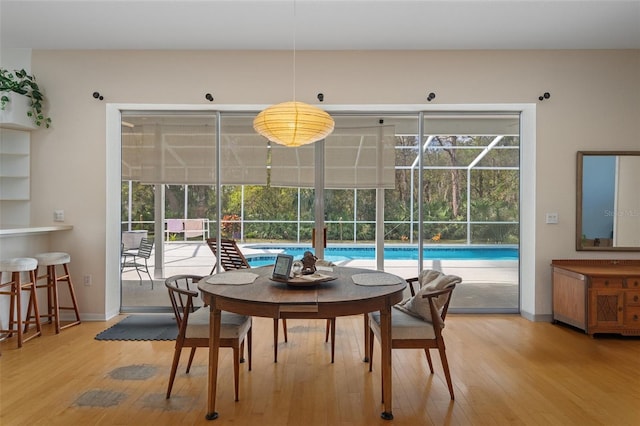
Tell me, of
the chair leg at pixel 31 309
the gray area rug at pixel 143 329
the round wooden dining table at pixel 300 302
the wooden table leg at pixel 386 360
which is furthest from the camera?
the gray area rug at pixel 143 329

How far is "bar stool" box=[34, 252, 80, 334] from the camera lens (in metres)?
3.87

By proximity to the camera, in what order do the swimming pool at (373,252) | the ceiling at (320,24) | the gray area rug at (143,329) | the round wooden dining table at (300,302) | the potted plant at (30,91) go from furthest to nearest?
1. the swimming pool at (373,252)
2. the potted plant at (30,91)
3. the gray area rug at (143,329)
4. the ceiling at (320,24)
5. the round wooden dining table at (300,302)

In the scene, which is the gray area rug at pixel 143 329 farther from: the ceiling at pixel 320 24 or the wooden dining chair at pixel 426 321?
the ceiling at pixel 320 24

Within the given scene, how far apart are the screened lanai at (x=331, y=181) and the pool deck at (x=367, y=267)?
44 mm

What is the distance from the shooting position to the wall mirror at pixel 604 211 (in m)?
4.33

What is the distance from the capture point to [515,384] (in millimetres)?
2811

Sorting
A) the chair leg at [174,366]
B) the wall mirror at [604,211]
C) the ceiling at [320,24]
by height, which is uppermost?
the ceiling at [320,24]

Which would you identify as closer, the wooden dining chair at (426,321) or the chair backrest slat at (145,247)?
the wooden dining chair at (426,321)

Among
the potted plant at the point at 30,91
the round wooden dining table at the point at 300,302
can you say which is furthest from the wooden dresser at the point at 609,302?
the potted plant at the point at 30,91

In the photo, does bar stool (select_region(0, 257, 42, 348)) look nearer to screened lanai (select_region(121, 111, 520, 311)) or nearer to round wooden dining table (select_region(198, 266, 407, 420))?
screened lanai (select_region(121, 111, 520, 311))

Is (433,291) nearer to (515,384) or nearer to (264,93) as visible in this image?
(515,384)

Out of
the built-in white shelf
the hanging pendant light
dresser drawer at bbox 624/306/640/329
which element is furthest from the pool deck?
the hanging pendant light

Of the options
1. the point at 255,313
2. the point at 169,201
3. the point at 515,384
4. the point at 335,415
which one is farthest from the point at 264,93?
the point at 515,384

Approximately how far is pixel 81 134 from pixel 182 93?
3.97 feet
